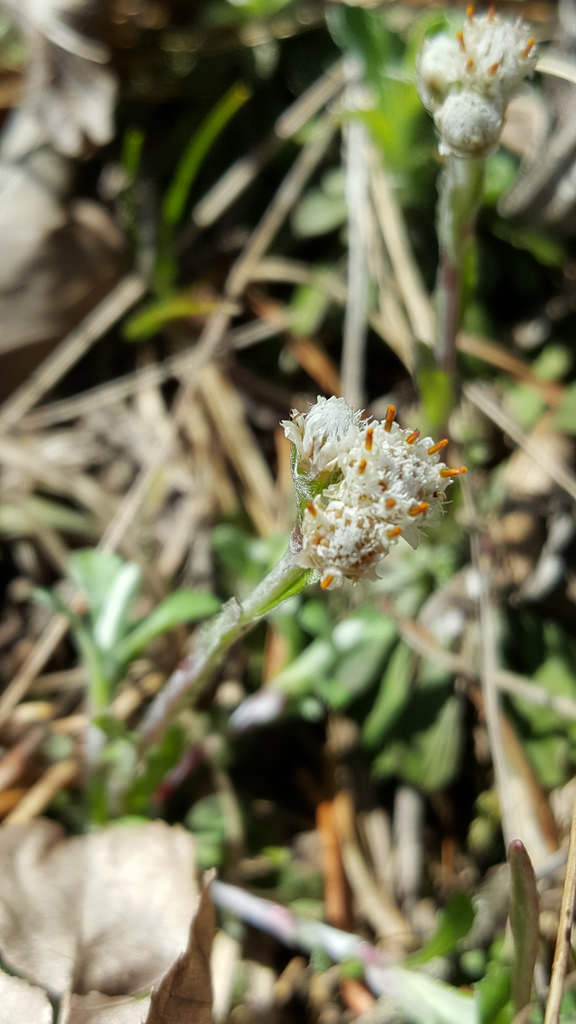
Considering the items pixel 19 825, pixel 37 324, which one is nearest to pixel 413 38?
pixel 37 324

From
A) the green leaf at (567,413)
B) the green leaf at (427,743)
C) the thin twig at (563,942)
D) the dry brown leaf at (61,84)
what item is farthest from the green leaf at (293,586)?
the dry brown leaf at (61,84)

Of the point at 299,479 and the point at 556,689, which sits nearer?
the point at 299,479

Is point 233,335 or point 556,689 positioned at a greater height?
point 233,335

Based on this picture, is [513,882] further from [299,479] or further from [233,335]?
[233,335]

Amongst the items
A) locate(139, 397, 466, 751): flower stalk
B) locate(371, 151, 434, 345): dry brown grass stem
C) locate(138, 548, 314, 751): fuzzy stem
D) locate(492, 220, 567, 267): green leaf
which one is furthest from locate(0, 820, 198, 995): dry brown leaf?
locate(492, 220, 567, 267): green leaf

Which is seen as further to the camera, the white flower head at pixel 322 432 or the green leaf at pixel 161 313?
the green leaf at pixel 161 313

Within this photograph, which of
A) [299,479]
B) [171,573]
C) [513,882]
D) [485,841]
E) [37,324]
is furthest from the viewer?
[37,324]

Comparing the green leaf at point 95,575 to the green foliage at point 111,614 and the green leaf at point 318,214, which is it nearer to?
the green foliage at point 111,614
